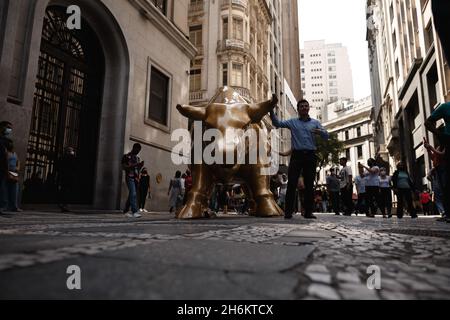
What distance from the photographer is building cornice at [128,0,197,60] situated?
11.2 meters

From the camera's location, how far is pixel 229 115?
484cm

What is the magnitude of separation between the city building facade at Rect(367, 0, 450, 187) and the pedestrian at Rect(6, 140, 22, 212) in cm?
1457

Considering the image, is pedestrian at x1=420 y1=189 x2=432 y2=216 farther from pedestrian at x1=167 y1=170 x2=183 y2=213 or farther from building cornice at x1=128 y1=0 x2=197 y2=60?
building cornice at x1=128 y1=0 x2=197 y2=60

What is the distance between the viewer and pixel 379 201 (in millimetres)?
9867

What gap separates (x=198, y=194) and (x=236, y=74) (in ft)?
75.9

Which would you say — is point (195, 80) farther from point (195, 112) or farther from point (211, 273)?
point (211, 273)

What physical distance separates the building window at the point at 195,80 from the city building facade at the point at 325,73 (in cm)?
9658

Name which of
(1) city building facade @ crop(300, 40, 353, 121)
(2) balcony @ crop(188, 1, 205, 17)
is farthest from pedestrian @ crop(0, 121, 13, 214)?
(1) city building facade @ crop(300, 40, 353, 121)

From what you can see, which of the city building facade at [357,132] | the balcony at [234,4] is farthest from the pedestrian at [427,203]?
the city building facade at [357,132]

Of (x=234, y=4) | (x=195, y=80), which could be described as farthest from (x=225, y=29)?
(x=195, y=80)

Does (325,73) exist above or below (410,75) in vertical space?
above

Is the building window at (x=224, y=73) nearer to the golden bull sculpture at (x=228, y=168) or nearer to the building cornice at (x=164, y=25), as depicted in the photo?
the building cornice at (x=164, y=25)

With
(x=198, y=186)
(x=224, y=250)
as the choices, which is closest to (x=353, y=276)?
(x=224, y=250)

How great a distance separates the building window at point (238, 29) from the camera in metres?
27.1
